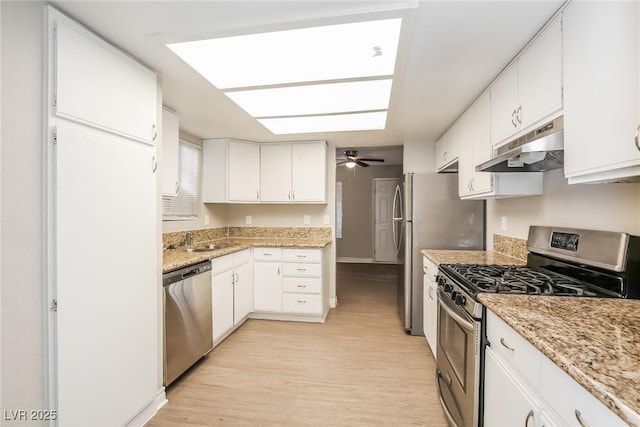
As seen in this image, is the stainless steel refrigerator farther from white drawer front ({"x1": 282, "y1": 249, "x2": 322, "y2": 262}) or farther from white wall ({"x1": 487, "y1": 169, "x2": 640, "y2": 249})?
white drawer front ({"x1": 282, "y1": 249, "x2": 322, "y2": 262})

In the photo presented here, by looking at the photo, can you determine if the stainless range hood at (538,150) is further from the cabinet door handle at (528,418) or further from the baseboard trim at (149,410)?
the baseboard trim at (149,410)

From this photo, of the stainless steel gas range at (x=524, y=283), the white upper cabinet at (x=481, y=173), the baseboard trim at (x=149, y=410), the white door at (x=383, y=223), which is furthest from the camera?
the white door at (x=383, y=223)

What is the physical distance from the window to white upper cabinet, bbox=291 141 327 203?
47.0 inches

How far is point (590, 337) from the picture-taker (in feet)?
2.83

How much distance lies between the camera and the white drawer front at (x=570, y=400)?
2.19 feet

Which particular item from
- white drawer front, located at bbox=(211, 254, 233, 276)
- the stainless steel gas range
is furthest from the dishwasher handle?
the stainless steel gas range

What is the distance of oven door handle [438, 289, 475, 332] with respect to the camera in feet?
4.64

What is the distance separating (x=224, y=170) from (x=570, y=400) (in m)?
3.58

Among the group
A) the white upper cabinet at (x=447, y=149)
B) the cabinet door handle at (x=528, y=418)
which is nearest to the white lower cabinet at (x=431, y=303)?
the white upper cabinet at (x=447, y=149)

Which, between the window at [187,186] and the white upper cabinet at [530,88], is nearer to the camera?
the white upper cabinet at [530,88]

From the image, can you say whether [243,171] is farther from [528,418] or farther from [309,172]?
[528,418]

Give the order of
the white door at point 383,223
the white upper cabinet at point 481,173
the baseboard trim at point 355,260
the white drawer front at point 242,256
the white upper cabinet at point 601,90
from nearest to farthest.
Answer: the white upper cabinet at point 601,90, the white upper cabinet at point 481,173, the white drawer front at point 242,256, the white door at point 383,223, the baseboard trim at point 355,260

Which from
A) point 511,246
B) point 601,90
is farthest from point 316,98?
point 511,246

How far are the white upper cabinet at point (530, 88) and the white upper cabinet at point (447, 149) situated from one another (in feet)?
2.96
